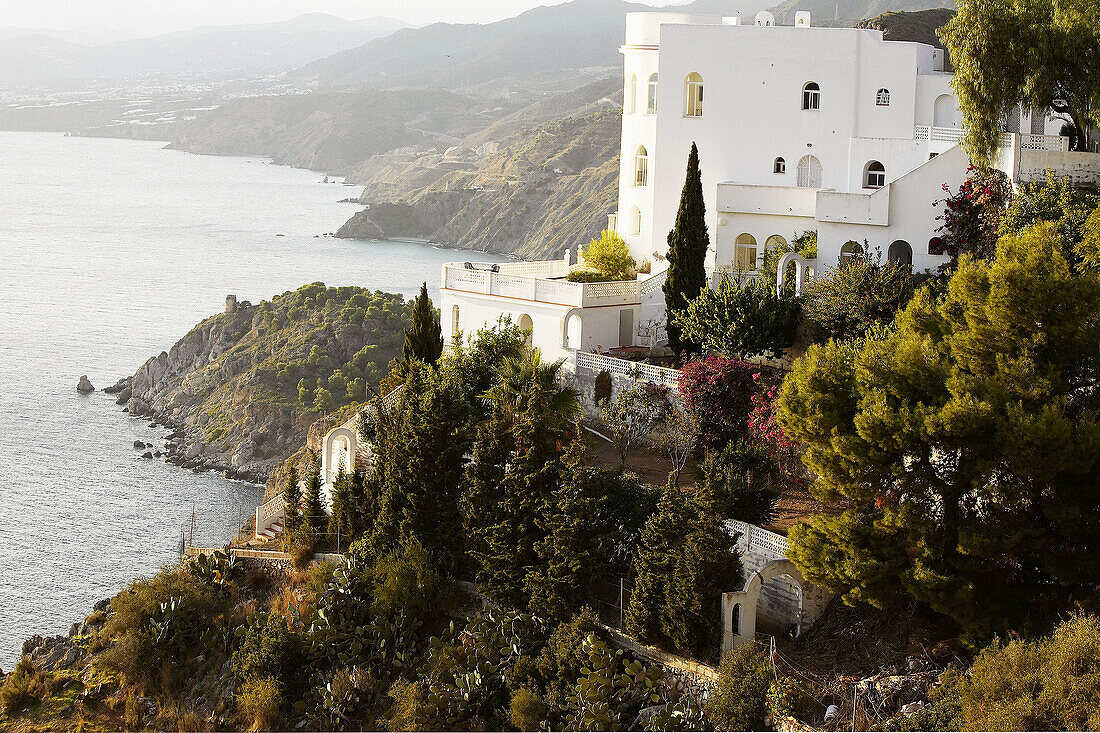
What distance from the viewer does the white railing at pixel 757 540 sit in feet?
81.3

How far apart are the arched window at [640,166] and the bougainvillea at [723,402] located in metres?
13.2

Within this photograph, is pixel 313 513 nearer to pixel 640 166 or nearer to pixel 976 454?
pixel 640 166

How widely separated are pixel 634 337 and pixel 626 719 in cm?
1503

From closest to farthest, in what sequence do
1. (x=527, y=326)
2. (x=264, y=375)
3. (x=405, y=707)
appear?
(x=405, y=707), (x=527, y=326), (x=264, y=375)

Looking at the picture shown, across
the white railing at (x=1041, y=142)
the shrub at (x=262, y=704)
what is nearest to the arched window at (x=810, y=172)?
the white railing at (x=1041, y=142)

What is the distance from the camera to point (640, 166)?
4131 cm

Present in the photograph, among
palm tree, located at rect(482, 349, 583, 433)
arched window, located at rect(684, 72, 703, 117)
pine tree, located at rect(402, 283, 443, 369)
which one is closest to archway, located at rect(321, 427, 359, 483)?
pine tree, located at rect(402, 283, 443, 369)

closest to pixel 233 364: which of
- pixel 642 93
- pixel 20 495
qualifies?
pixel 20 495

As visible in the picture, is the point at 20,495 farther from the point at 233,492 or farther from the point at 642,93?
the point at 642,93

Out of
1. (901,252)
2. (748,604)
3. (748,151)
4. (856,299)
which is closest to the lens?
(748,604)

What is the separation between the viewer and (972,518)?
22.4 m

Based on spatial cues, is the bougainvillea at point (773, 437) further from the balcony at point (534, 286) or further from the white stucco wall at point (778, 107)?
the white stucco wall at point (778, 107)

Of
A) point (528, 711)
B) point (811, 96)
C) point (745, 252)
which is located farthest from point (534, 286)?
point (528, 711)

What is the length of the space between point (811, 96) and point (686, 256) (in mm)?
7364
